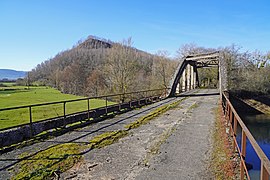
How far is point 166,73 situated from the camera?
3516 centimetres

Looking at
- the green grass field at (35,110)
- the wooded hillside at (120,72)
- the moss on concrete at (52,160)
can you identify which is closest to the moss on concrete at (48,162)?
the moss on concrete at (52,160)

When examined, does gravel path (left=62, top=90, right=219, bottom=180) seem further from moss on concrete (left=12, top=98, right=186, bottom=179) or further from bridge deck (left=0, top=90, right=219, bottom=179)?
moss on concrete (left=12, top=98, right=186, bottom=179)

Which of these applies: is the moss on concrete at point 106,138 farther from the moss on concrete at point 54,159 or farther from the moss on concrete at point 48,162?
the moss on concrete at point 48,162

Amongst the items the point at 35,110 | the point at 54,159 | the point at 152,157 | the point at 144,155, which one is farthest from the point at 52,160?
the point at 35,110

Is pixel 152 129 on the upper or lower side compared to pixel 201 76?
lower

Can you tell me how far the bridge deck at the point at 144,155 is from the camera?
3.89 meters

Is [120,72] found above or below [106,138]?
above

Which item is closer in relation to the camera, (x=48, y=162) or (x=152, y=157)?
(x=48, y=162)

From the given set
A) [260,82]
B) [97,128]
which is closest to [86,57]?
A: [260,82]

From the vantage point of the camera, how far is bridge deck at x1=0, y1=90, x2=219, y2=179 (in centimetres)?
389

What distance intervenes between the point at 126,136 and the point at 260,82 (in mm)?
34742

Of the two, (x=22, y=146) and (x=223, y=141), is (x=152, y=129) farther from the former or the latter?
(x=22, y=146)

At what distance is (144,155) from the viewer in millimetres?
4832

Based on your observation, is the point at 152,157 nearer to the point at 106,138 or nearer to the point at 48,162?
the point at 106,138
